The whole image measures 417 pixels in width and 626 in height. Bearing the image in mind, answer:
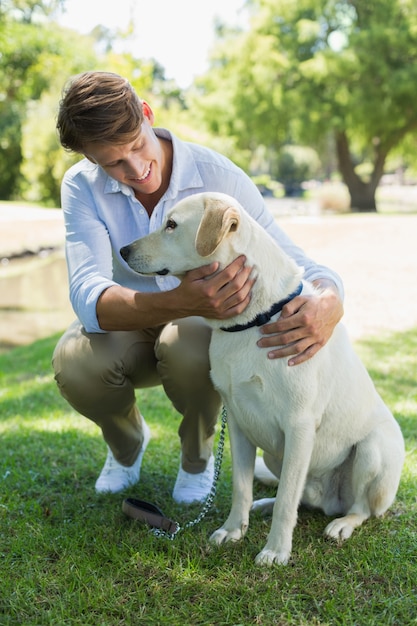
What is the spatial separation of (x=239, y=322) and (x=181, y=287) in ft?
0.82

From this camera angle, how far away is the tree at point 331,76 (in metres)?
22.3

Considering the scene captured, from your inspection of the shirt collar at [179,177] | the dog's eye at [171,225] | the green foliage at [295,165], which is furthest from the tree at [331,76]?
the green foliage at [295,165]

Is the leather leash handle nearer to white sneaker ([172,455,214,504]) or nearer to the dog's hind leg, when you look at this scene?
white sneaker ([172,455,214,504])

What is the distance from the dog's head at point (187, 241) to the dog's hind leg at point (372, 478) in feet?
3.10

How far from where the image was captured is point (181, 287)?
2.33 m

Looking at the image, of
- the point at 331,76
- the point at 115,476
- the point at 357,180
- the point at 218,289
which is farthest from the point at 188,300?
the point at 357,180

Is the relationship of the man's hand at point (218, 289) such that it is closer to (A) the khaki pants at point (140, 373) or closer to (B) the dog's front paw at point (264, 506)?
(A) the khaki pants at point (140, 373)

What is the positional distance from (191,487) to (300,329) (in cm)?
107

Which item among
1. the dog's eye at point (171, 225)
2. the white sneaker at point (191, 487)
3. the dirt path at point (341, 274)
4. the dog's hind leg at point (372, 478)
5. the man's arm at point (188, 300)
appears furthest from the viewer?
the dirt path at point (341, 274)

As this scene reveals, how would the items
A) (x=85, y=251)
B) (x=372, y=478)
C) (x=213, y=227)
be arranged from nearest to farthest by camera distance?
1. (x=213, y=227)
2. (x=372, y=478)
3. (x=85, y=251)

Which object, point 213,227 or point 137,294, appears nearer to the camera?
point 213,227

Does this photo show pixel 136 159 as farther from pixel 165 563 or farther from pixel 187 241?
pixel 165 563

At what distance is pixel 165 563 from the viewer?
2.29 metres

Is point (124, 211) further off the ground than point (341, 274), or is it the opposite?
point (124, 211)
